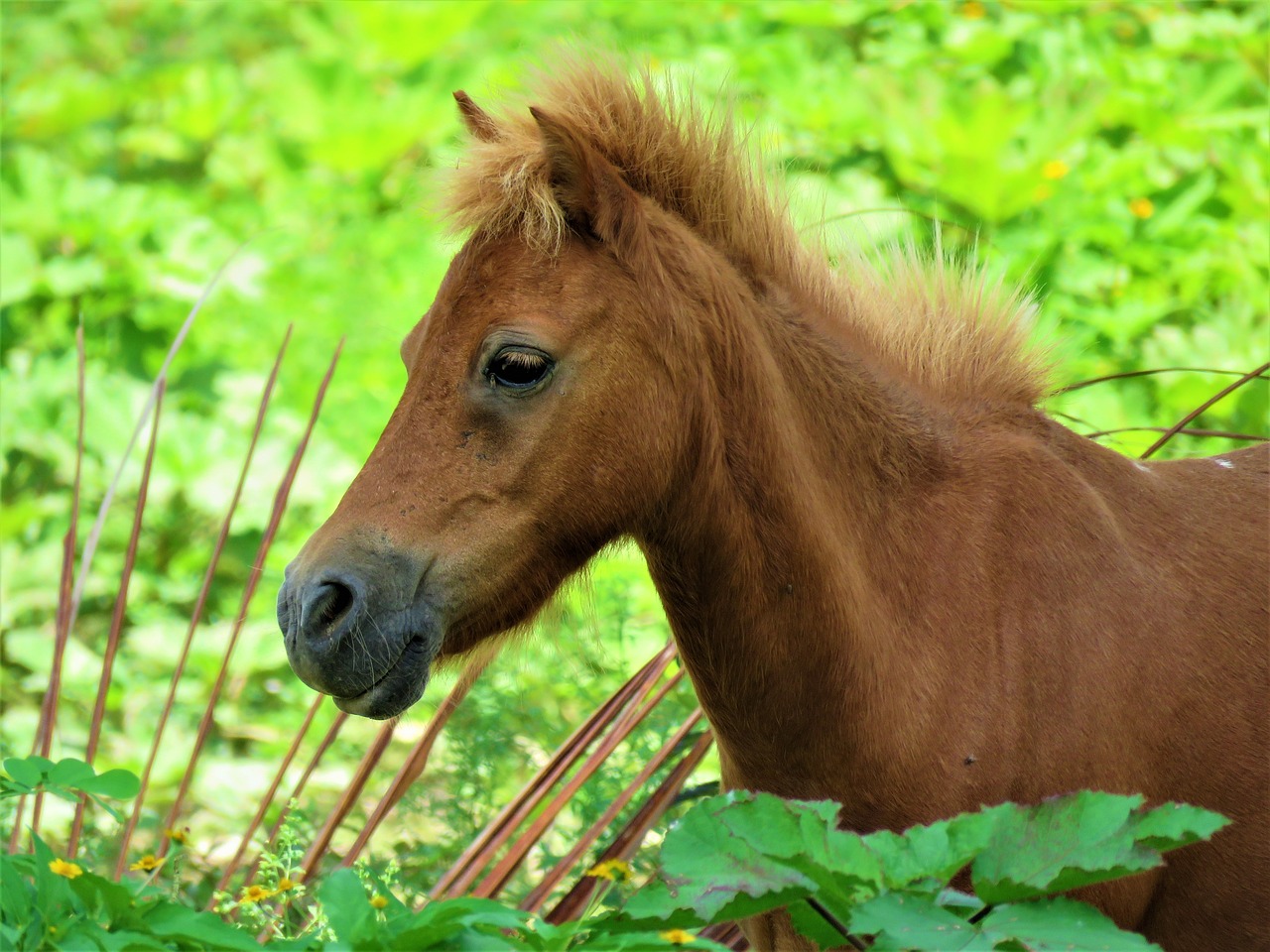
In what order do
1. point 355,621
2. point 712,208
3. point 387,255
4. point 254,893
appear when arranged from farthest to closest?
point 387,255 < point 712,208 < point 355,621 < point 254,893

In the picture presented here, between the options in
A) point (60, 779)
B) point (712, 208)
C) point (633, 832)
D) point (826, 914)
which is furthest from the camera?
point (633, 832)

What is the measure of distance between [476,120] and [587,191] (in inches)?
12.9

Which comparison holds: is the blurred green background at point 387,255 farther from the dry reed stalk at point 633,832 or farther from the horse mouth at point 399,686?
the horse mouth at point 399,686

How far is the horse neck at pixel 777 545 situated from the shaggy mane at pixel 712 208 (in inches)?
6.1

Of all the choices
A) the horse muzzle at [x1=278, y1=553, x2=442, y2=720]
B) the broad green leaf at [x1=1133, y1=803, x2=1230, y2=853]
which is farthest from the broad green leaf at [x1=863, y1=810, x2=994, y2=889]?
the horse muzzle at [x1=278, y1=553, x2=442, y2=720]

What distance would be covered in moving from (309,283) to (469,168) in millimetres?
3952

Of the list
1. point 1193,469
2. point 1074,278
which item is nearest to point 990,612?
point 1193,469

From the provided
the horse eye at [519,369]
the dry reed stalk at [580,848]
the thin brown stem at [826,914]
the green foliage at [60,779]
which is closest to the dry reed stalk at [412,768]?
the dry reed stalk at [580,848]

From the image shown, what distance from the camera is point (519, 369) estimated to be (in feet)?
5.63

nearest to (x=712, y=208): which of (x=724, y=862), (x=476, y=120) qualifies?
(x=476, y=120)

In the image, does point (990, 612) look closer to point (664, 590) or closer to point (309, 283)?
point (664, 590)

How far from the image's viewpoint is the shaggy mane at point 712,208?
183cm

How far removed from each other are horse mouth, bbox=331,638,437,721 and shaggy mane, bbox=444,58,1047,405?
1.84 ft

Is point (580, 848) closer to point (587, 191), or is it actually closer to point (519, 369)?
point (519, 369)
